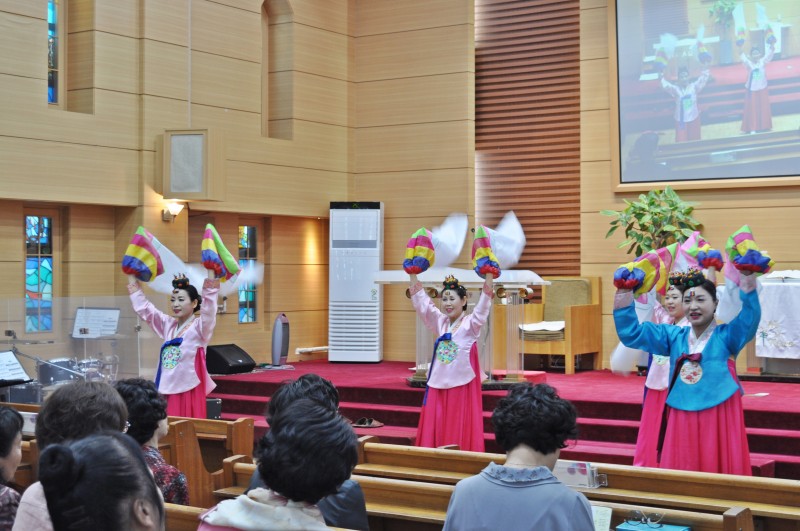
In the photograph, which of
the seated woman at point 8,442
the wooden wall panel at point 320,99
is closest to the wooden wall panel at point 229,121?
the wooden wall panel at point 320,99

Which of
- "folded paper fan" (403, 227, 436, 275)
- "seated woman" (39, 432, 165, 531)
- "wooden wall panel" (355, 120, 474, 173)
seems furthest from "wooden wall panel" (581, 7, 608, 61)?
"seated woman" (39, 432, 165, 531)

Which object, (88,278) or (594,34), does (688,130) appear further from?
(88,278)

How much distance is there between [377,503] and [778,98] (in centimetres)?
654

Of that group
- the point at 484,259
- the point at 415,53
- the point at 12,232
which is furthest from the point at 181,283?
the point at 415,53

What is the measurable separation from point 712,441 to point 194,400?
3.20m

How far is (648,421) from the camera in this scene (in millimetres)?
5430

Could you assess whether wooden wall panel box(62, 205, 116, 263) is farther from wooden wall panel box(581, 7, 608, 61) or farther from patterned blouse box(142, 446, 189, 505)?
patterned blouse box(142, 446, 189, 505)

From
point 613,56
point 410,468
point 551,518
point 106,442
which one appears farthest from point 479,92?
point 106,442

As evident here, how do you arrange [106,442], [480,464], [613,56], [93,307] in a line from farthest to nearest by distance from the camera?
1. [613,56]
2. [93,307]
3. [480,464]
4. [106,442]

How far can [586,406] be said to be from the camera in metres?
7.24

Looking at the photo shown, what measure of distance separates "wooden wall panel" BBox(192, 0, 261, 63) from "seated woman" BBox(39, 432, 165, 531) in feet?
27.0

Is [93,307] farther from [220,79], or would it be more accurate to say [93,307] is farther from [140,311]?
[220,79]

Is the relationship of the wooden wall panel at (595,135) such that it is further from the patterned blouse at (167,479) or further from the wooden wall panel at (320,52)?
the patterned blouse at (167,479)

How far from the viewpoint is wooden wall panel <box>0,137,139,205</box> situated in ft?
25.9
